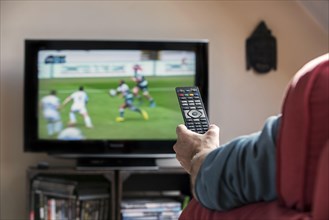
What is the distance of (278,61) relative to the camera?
336 centimetres

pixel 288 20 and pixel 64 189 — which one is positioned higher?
pixel 288 20

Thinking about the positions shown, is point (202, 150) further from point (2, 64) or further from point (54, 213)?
point (2, 64)

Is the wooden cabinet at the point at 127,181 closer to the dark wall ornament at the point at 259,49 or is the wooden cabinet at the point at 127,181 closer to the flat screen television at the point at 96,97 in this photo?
the flat screen television at the point at 96,97

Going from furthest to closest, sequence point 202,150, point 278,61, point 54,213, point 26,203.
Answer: point 278,61 < point 26,203 < point 54,213 < point 202,150

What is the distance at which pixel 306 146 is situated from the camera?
2.47 feet

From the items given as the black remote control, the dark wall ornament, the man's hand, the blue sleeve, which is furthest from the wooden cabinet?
the blue sleeve

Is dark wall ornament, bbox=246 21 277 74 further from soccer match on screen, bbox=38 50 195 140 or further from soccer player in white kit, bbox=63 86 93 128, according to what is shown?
soccer player in white kit, bbox=63 86 93 128

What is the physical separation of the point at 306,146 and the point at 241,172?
138 mm

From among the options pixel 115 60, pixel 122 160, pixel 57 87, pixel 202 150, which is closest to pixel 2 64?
pixel 57 87

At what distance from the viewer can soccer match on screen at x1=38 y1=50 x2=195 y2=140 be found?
9.91 feet

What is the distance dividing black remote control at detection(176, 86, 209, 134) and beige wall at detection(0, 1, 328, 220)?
1952 millimetres

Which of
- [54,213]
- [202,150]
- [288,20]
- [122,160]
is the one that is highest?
[288,20]

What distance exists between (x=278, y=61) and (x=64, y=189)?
5.07 ft

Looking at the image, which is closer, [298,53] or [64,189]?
[64,189]
